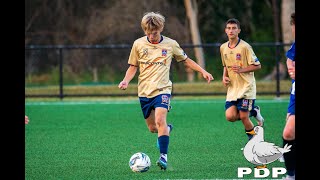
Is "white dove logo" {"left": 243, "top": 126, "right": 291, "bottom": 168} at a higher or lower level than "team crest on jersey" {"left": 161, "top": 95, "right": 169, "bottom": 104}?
lower

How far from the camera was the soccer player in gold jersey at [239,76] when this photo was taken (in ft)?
37.9

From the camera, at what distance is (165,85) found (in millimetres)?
10398

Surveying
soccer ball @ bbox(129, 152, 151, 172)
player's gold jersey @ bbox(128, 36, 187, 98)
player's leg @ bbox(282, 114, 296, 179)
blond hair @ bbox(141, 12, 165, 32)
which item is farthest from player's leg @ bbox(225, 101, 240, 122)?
player's leg @ bbox(282, 114, 296, 179)

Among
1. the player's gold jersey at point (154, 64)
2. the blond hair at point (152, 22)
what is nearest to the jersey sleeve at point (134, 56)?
the player's gold jersey at point (154, 64)

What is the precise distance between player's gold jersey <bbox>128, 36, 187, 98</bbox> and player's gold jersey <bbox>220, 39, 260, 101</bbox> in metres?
1.31

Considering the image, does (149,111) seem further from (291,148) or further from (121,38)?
(121,38)

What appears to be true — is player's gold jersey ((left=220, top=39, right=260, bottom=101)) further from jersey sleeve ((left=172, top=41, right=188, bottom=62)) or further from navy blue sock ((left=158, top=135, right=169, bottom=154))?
navy blue sock ((left=158, top=135, right=169, bottom=154))

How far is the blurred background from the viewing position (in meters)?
24.9

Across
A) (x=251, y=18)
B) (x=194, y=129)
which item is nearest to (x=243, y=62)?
(x=194, y=129)

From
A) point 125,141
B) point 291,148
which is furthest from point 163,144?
point 125,141

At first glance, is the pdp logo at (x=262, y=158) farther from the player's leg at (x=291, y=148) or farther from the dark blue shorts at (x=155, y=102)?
the dark blue shorts at (x=155, y=102)

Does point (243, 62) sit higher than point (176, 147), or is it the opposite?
point (243, 62)
